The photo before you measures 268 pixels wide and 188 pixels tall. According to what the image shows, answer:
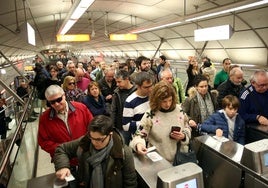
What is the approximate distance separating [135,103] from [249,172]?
58.8 inches

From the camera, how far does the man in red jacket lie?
2580 mm

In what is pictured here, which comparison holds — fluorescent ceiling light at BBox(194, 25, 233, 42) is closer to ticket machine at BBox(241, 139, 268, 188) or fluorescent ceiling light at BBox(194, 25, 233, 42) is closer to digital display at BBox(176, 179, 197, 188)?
ticket machine at BBox(241, 139, 268, 188)

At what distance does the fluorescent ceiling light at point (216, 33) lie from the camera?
21.6 feet

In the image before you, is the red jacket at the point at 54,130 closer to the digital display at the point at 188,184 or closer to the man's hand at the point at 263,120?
the digital display at the point at 188,184

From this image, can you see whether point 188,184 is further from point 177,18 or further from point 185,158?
point 177,18

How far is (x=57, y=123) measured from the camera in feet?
8.75

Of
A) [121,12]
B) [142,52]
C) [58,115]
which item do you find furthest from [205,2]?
[142,52]

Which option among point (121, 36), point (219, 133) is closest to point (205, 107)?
point (219, 133)

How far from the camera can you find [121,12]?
11352mm

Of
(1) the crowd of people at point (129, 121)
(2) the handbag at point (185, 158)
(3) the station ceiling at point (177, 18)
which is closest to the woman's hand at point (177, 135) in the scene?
(1) the crowd of people at point (129, 121)

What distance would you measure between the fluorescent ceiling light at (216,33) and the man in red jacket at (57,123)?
5.34 metres

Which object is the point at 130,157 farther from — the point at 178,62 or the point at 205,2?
the point at 178,62

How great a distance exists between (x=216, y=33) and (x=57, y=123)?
5.72 meters

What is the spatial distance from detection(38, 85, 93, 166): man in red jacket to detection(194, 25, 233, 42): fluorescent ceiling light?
5340 millimetres
